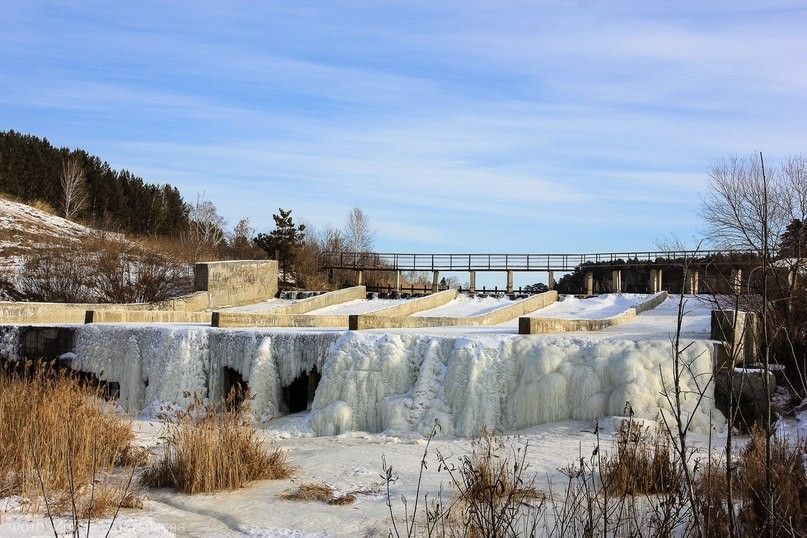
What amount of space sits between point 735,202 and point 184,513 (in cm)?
2331

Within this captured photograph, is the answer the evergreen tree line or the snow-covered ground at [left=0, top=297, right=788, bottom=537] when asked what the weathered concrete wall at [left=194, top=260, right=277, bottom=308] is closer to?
the snow-covered ground at [left=0, top=297, right=788, bottom=537]

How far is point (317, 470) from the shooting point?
10.8 m

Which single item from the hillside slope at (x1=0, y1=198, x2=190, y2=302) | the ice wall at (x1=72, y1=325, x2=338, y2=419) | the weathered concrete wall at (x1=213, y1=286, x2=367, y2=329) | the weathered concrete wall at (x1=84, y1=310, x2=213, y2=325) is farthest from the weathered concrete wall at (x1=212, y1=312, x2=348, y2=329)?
the hillside slope at (x1=0, y1=198, x2=190, y2=302)

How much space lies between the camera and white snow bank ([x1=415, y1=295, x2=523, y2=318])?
26.2 metres

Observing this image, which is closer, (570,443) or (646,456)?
(646,456)

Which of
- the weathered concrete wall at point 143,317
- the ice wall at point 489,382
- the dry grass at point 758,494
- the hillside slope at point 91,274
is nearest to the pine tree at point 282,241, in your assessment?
the hillside slope at point 91,274

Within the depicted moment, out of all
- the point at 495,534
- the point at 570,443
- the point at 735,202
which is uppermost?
the point at 735,202

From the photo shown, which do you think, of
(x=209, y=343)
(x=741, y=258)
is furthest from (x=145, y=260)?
(x=741, y=258)

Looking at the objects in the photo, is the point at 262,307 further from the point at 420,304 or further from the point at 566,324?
the point at 566,324

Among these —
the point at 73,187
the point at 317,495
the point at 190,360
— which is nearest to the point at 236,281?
the point at 190,360

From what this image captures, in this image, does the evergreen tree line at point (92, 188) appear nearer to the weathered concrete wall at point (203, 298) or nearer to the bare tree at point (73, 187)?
the bare tree at point (73, 187)

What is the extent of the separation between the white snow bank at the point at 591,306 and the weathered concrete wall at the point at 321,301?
727cm

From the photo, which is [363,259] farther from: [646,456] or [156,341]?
[646,456]

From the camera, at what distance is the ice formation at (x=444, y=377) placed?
14203mm
